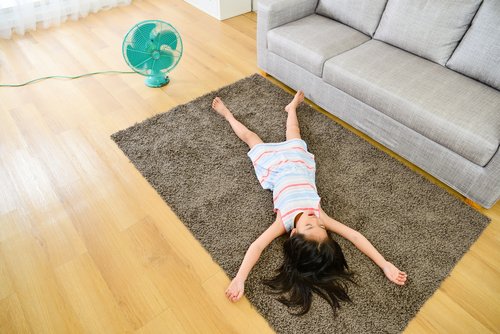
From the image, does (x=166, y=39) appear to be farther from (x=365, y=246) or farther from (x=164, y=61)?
(x=365, y=246)

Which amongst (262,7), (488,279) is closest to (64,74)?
(262,7)

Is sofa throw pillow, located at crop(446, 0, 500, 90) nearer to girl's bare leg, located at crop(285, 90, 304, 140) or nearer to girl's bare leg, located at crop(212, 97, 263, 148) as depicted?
girl's bare leg, located at crop(285, 90, 304, 140)

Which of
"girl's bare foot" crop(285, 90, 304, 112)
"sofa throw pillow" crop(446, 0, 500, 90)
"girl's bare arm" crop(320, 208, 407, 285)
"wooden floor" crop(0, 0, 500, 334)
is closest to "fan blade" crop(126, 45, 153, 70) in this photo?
"wooden floor" crop(0, 0, 500, 334)

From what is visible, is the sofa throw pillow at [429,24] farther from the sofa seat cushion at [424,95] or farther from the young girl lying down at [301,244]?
the young girl lying down at [301,244]

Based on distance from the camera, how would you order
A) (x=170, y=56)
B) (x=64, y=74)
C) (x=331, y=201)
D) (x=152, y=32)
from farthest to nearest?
(x=64, y=74) → (x=170, y=56) → (x=152, y=32) → (x=331, y=201)

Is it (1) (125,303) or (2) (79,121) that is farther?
(2) (79,121)

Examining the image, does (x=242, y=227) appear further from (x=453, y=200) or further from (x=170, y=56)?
(x=170, y=56)

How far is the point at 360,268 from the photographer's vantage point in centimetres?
158

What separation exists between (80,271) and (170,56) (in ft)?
5.21

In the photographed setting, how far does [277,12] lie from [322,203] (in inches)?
55.6

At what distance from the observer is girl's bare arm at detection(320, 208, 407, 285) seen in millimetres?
1521

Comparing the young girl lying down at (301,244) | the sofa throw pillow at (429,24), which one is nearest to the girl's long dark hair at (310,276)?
the young girl lying down at (301,244)

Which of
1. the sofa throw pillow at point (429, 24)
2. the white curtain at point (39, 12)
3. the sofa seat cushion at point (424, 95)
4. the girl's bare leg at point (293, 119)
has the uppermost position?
the sofa throw pillow at point (429, 24)

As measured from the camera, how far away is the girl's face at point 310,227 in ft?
4.96
